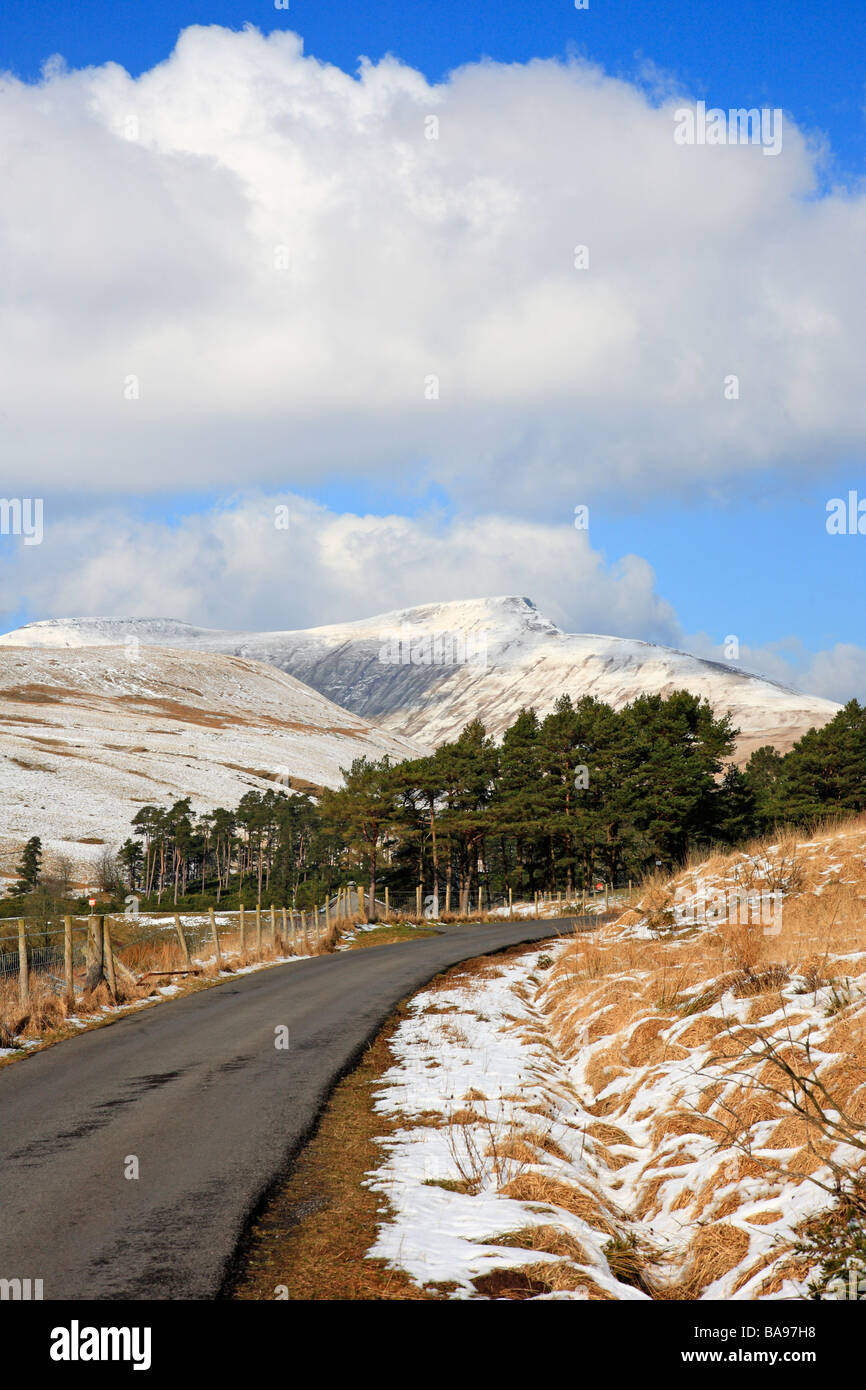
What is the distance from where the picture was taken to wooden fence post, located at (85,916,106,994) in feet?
65.4

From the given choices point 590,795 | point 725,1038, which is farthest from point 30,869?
point 725,1038

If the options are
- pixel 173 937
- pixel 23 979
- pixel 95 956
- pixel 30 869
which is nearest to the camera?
pixel 23 979

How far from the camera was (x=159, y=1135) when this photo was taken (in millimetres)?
9594

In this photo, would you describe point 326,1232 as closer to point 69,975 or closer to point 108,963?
point 69,975

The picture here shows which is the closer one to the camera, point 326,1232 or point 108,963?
point 326,1232

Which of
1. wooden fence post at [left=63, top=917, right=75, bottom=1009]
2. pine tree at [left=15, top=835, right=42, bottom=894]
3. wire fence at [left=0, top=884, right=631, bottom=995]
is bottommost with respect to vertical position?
pine tree at [left=15, top=835, right=42, bottom=894]

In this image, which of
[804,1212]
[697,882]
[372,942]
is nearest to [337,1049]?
[804,1212]

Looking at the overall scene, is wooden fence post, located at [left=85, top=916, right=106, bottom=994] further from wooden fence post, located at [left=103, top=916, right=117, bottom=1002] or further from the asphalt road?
the asphalt road

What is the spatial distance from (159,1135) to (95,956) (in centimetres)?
1151

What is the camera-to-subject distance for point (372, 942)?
4141cm

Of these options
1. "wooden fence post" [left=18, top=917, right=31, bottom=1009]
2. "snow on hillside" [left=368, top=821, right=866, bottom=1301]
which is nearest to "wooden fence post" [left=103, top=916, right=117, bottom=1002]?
"wooden fence post" [left=18, top=917, right=31, bottom=1009]

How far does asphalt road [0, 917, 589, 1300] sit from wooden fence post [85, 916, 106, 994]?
5.44 ft
